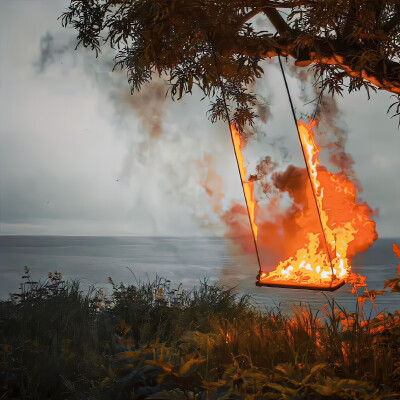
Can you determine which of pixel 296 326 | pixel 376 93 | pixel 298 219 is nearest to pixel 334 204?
pixel 298 219

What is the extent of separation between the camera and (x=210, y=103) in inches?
185

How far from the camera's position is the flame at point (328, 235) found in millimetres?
3203

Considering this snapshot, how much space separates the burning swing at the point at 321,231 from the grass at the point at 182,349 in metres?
0.30

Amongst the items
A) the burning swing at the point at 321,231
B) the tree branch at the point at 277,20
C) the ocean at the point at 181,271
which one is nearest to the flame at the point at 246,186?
the burning swing at the point at 321,231

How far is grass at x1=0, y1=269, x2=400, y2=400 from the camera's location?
1.80 meters

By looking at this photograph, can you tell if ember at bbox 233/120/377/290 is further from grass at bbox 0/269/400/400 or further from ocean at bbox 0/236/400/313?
grass at bbox 0/269/400/400

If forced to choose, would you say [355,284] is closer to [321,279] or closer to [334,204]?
[321,279]

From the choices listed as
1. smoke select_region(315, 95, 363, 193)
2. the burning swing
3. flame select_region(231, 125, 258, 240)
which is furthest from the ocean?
smoke select_region(315, 95, 363, 193)

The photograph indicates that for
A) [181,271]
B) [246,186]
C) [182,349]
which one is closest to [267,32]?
[246,186]

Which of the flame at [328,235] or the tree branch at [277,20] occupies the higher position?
the tree branch at [277,20]

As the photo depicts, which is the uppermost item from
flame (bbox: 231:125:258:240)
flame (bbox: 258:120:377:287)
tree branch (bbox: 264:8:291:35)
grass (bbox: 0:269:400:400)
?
tree branch (bbox: 264:8:291:35)

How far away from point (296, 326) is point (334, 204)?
42.9 inches

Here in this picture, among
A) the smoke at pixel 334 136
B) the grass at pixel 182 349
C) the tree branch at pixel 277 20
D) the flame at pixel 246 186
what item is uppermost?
the tree branch at pixel 277 20

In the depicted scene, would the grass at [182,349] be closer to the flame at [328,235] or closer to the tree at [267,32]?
the flame at [328,235]
